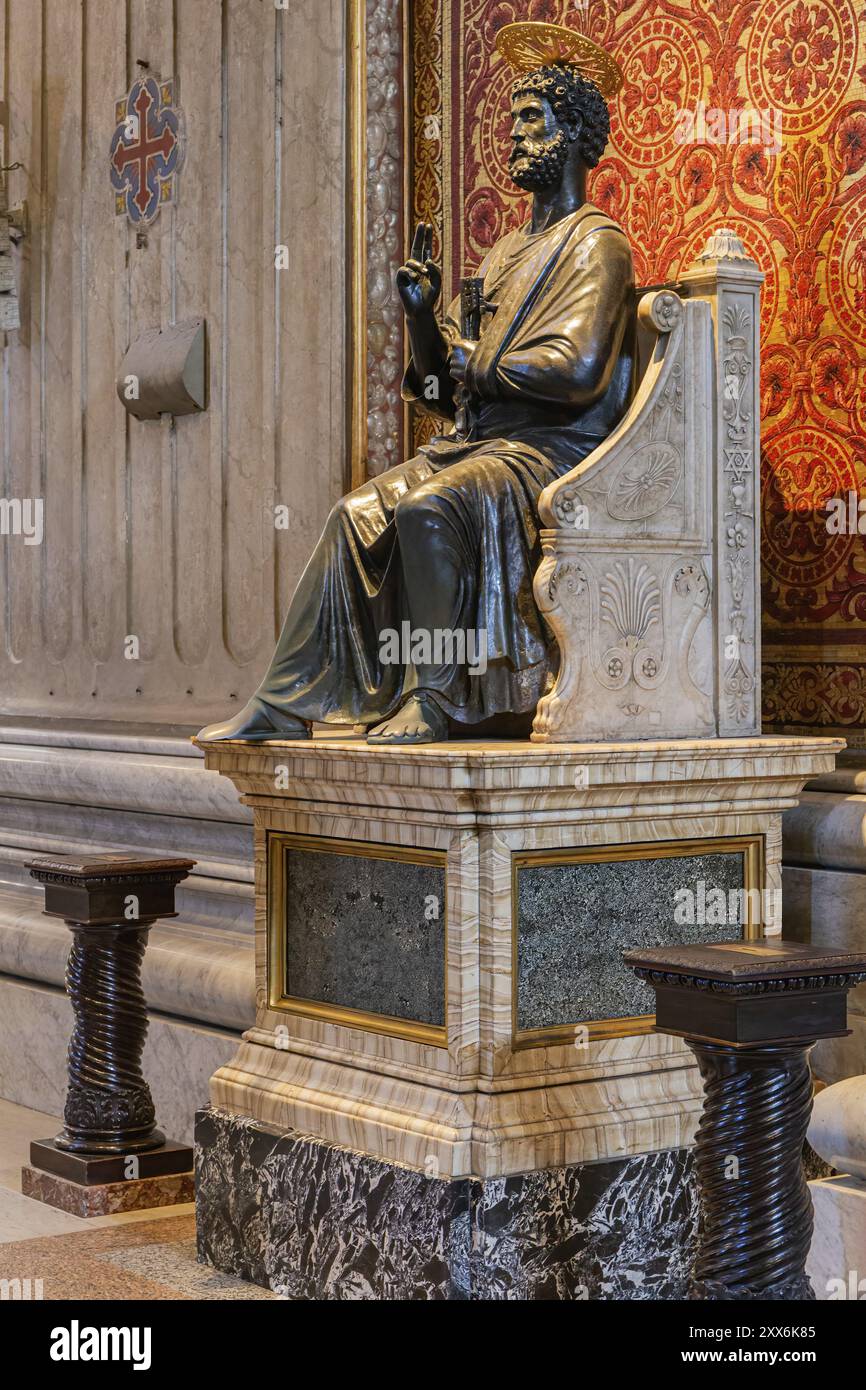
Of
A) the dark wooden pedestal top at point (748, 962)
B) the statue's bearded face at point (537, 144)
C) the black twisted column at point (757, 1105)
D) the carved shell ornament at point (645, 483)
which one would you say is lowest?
the black twisted column at point (757, 1105)

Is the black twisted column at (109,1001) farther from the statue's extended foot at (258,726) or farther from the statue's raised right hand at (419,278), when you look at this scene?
the statue's raised right hand at (419,278)

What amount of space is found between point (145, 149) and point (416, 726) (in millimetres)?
3522

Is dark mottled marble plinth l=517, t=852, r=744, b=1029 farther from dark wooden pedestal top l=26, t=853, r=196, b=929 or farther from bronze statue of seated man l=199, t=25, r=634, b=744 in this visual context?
dark wooden pedestal top l=26, t=853, r=196, b=929

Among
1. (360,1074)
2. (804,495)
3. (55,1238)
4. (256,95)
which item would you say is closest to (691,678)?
(804,495)

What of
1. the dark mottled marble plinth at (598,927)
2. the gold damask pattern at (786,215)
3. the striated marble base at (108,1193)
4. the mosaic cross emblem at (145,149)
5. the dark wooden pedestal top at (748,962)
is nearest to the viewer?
the dark wooden pedestal top at (748,962)

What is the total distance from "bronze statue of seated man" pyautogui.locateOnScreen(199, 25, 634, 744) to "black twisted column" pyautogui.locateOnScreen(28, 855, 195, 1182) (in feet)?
2.81

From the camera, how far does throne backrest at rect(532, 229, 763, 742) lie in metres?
3.89

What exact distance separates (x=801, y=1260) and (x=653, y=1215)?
66cm

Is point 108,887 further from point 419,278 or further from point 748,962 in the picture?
point 748,962

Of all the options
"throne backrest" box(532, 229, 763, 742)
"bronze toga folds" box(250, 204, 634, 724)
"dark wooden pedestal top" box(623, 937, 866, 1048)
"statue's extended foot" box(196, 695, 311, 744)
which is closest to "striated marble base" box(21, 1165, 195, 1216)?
"statue's extended foot" box(196, 695, 311, 744)

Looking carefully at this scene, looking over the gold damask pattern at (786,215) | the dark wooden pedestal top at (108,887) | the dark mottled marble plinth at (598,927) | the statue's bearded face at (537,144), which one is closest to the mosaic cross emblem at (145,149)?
the gold damask pattern at (786,215)

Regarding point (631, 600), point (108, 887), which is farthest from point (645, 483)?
point (108, 887)

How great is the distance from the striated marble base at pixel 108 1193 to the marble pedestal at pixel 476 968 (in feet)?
2.00

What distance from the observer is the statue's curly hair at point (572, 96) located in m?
4.20
